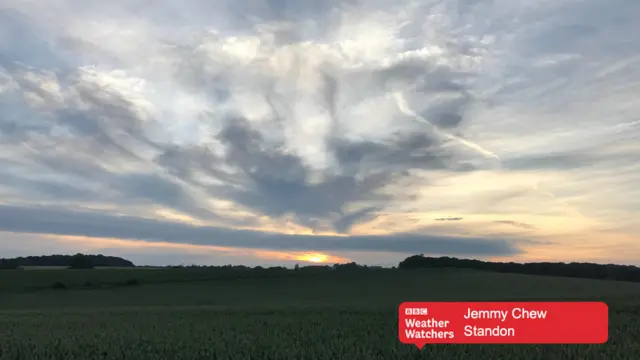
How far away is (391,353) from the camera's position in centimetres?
1672

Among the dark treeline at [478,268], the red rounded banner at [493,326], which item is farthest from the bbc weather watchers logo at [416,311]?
the dark treeline at [478,268]

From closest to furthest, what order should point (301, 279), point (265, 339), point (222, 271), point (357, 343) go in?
1. point (357, 343)
2. point (265, 339)
3. point (301, 279)
4. point (222, 271)

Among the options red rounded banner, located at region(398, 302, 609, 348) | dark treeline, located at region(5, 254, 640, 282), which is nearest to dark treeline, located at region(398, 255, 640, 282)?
dark treeline, located at region(5, 254, 640, 282)

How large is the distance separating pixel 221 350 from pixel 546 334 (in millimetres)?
11714

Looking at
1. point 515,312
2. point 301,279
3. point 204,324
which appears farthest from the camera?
point 301,279

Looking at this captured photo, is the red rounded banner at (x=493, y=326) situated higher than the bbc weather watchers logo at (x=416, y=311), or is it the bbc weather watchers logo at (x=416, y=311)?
the bbc weather watchers logo at (x=416, y=311)

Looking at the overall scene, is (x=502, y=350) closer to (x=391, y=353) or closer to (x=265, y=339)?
(x=391, y=353)

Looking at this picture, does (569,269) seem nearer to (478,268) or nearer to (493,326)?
(478,268)

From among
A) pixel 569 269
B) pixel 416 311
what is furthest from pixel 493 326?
pixel 569 269

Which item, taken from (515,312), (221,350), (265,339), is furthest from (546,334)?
(221,350)

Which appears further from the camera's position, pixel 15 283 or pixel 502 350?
pixel 15 283

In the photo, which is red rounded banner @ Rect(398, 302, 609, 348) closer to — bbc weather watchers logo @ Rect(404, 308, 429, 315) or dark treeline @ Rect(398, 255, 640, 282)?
bbc weather watchers logo @ Rect(404, 308, 429, 315)

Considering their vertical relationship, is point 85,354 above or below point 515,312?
below

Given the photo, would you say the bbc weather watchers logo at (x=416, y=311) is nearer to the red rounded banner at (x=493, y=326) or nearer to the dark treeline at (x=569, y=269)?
the red rounded banner at (x=493, y=326)
